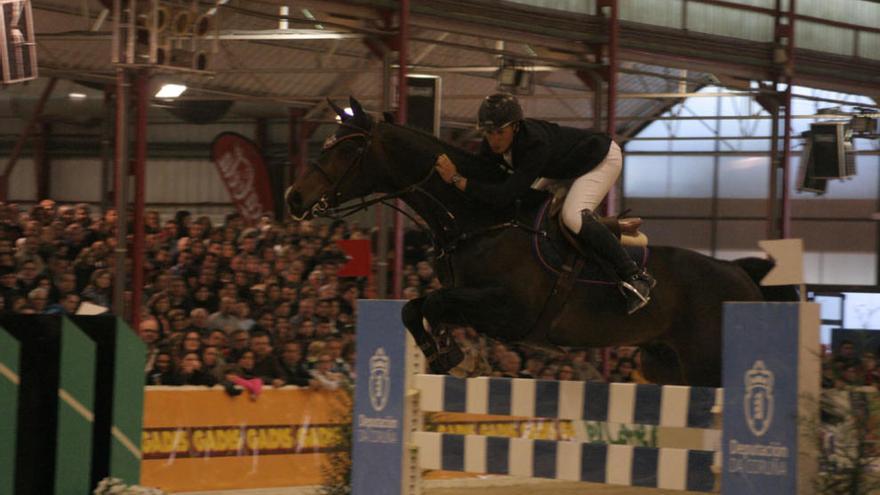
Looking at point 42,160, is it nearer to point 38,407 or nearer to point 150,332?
point 150,332

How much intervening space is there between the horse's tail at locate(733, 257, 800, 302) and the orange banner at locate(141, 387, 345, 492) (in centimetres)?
288

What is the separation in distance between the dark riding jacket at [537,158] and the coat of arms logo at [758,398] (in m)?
1.29

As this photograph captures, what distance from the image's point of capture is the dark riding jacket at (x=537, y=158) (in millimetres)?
5395

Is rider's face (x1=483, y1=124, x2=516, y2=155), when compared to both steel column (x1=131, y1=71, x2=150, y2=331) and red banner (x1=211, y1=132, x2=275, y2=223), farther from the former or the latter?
red banner (x1=211, y1=132, x2=275, y2=223)

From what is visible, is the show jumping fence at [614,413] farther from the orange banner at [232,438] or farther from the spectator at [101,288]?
the spectator at [101,288]

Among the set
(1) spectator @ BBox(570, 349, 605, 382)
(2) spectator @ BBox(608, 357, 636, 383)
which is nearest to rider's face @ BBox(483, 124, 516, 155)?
(1) spectator @ BBox(570, 349, 605, 382)

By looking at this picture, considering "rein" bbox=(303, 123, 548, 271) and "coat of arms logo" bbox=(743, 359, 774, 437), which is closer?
"coat of arms logo" bbox=(743, 359, 774, 437)

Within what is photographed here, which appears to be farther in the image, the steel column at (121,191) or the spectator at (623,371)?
the spectator at (623,371)

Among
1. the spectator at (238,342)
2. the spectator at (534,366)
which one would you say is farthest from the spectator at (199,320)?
the spectator at (534,366)

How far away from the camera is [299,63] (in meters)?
17.6

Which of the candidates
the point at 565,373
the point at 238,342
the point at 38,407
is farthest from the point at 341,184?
the point at 565,373

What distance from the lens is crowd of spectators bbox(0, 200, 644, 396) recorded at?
865 cm

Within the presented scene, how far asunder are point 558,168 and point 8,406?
101 inches


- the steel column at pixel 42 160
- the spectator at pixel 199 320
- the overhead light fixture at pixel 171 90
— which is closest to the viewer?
the spectator at pixel 199 320
